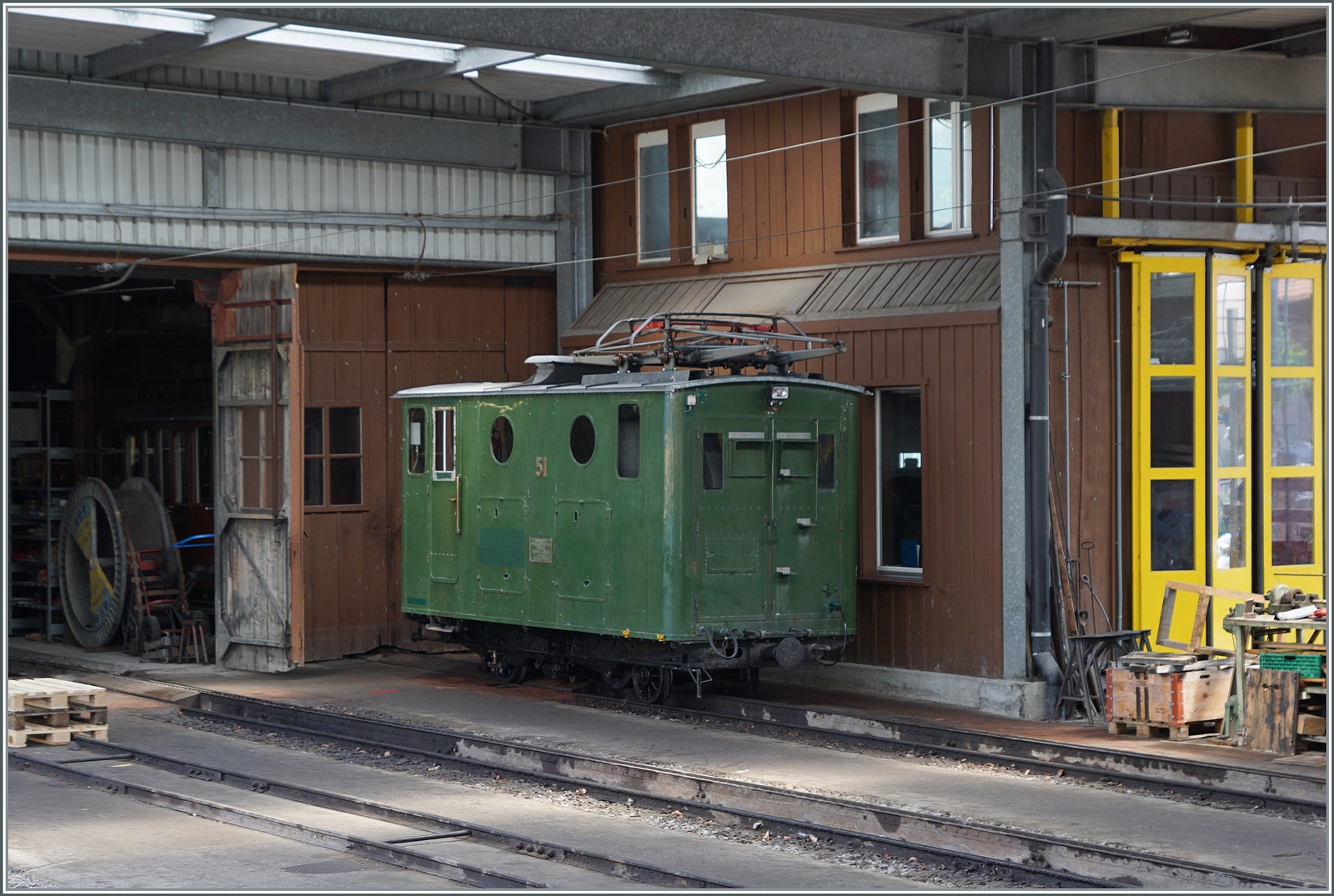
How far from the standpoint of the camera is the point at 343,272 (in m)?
20.1

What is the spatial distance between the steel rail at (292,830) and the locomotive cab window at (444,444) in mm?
5375

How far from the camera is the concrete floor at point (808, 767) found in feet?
35.2

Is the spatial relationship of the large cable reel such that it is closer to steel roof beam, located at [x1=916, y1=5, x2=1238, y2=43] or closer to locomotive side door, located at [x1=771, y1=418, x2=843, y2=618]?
locomotive side door, located at [x1=771, y1=418, x2=843, y2=618]

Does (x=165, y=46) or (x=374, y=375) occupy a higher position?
(x=165, y=46)

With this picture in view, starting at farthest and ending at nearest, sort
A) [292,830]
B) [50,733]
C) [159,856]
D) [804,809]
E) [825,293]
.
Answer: [825,293], [50,733], [804,809], [292,830], [159,856]

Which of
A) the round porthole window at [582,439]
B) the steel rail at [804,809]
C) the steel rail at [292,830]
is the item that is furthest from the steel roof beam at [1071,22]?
the steel rail at [292,830]

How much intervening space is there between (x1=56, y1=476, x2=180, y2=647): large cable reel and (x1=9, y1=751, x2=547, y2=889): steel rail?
7.48 meters

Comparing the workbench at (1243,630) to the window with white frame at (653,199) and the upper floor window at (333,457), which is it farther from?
the upper floor window at (333,457)

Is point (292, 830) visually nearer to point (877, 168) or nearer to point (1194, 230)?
point (877, 168)

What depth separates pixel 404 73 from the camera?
1831 cm

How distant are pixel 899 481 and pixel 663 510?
3197 millimetres

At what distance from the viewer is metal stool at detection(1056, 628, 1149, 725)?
15.3 m

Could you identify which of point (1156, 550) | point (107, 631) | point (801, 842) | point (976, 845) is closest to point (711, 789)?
point (801, 842)

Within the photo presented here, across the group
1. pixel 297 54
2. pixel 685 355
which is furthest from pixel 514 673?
pixel 297 54
